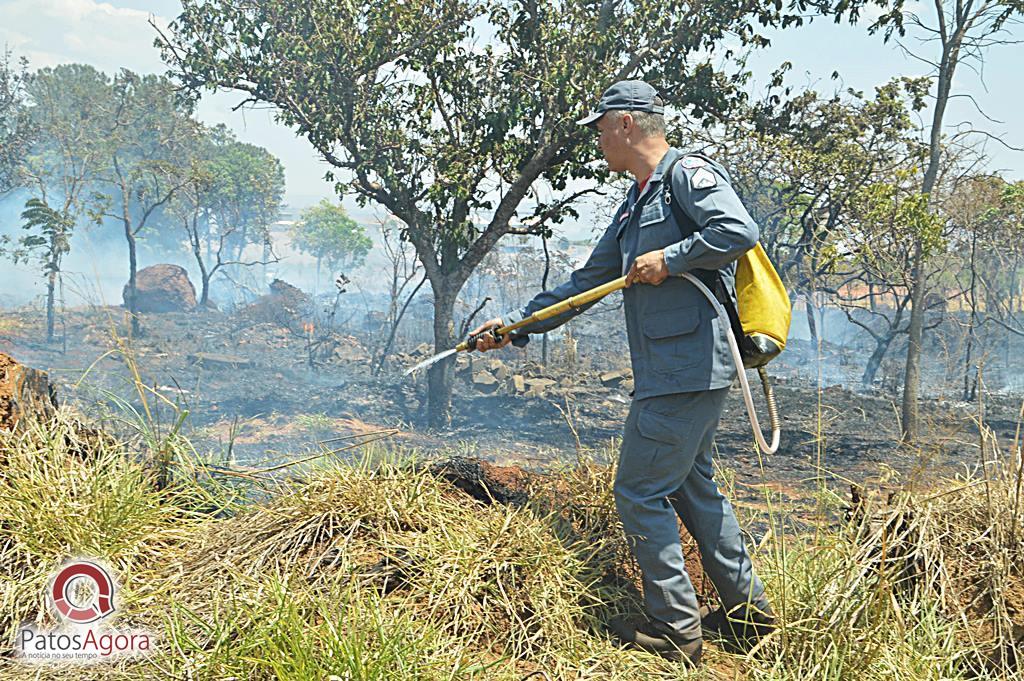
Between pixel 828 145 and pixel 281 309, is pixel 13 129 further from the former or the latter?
pixel 828 145

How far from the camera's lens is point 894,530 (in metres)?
2.16

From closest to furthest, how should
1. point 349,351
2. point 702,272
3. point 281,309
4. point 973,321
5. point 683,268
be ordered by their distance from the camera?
point 683,268, point 702,272, point 973,321, point 349,351, point 281,309

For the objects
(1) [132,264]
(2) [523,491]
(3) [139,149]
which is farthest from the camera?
(3) [139,149]

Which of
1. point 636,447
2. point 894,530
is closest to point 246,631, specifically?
point 636,447

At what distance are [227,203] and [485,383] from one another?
5.61m

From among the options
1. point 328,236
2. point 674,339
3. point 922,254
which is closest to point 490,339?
point 674,339

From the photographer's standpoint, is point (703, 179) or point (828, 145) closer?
point (703, 179)

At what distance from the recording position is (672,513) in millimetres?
2016

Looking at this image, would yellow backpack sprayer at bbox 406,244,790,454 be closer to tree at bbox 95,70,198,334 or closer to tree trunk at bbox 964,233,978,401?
tree trunk at bbox 964,233,978,401

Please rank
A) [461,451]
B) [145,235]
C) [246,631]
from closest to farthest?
[246,631], [461,451], [145,235]

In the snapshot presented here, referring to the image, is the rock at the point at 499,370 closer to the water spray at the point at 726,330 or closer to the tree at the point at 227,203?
the tree at the point at 227,203

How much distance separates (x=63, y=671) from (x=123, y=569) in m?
0.36

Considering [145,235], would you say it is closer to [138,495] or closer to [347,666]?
[138,495]

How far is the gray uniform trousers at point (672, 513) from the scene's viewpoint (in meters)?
1.98
